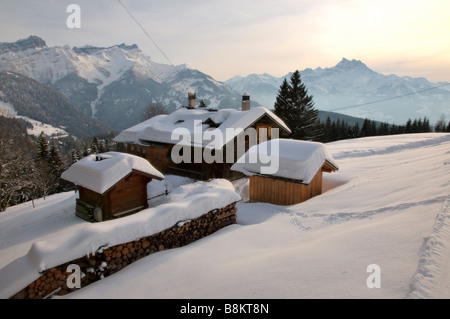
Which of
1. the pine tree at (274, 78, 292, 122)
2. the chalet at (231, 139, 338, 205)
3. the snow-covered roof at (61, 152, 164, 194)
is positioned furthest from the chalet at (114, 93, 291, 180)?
the pine tree at (274, 78, 292, 122)

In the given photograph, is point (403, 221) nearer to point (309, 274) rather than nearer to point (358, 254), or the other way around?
point (358, 254)

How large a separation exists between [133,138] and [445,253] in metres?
23.9

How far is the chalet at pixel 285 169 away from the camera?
12742 millimetres

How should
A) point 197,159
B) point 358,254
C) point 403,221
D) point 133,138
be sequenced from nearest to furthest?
point 358,254 → point 403,221 → point 197,159 → point 133,138

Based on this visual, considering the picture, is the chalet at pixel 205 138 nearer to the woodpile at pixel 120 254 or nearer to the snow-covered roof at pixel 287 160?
the snow-covered roof at pixel 287 160

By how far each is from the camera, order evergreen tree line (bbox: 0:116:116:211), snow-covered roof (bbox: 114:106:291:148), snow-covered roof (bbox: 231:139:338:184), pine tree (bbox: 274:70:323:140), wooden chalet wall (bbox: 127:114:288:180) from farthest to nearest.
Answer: pine tree (bbox: 274:70:323:140), evergreen tree line (bbox: 0:116:116:211), wooden chalet wall (bbox: 127:114:288:180), snow-covered roof (bbox: 114:106:291:148), snow-covered roof (bbox: 231:139:338:184)

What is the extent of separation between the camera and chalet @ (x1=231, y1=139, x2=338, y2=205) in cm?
1274

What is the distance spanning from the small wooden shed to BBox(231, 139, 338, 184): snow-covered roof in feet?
16.9

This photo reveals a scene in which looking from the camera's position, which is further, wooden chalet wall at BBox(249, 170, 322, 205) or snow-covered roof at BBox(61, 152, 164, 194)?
snow-covered roof at BBox(61, 152, 164, 194)

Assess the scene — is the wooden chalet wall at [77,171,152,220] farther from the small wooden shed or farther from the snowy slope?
the snowy slope

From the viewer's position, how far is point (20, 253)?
1149 cm

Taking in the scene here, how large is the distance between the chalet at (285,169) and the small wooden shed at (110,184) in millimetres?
5154

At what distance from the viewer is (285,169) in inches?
512

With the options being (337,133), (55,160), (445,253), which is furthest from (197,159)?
(337,133)
